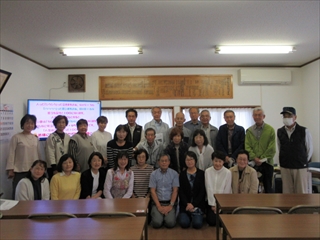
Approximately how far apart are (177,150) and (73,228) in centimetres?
203

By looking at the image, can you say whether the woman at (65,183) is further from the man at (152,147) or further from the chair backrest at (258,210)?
the chair backrest at (258,210)

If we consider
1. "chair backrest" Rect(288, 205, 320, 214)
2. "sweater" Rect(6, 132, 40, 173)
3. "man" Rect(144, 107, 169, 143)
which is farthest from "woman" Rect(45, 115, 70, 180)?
"chair backrest" Rect(288, 205, 320, 214)

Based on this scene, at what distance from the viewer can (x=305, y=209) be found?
6.64 feet

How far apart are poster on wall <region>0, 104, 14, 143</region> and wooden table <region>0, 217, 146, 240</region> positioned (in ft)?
7.45

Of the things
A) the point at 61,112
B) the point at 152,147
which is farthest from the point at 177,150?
the point at 61,112

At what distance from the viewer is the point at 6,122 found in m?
3.79

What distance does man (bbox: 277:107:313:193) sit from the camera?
3525mm

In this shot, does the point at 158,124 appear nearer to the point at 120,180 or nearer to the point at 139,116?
the point at 120,180

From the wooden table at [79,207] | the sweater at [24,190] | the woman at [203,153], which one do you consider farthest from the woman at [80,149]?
the woman at [203,153]

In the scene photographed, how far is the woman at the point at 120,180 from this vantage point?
10.3 ft

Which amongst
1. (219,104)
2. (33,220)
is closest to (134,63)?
(219,104)

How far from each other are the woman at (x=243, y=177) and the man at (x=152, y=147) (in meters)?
1.04

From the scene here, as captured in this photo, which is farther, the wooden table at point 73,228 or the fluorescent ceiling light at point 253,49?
the fluorescent ceiling light at point 253,49

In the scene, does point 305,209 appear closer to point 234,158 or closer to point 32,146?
point 234,158
